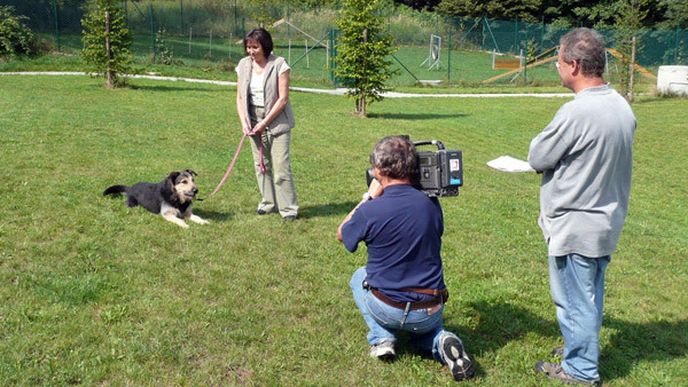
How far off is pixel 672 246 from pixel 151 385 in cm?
607

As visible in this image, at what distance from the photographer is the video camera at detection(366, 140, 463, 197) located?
3.74m

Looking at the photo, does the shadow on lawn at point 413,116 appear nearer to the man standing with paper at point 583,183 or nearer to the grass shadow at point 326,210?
the grass shadow at point 326,210

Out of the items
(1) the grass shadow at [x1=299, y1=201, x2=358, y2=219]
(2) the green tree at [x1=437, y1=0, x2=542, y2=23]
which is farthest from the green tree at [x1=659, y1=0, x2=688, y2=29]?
(1) the grass shadow at [x1=299, y1=201, x2=358, y2=219]

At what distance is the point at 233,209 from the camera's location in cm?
739

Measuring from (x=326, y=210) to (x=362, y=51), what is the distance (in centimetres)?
963

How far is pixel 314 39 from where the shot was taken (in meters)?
33.2

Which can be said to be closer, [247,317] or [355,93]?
[247,317]

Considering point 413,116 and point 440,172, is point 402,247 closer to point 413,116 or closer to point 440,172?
point 440,172

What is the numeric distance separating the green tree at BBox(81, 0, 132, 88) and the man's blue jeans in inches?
651

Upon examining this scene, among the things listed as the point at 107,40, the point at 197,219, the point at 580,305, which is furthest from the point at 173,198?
the point at 107,40

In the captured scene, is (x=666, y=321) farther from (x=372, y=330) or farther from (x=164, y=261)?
(x=164, y=261)

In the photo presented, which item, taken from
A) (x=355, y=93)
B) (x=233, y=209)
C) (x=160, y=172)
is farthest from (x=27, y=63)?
(x=233, y=209)

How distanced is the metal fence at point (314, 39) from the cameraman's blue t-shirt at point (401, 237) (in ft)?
73.5

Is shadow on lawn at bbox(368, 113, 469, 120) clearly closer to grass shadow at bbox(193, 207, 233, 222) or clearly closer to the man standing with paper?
grass shadow at bbox(193, 207, 233, 222)
